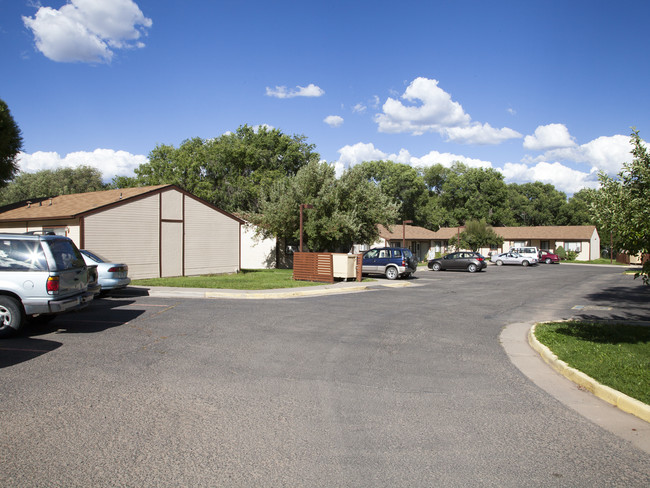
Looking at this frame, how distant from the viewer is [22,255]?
9008 mm

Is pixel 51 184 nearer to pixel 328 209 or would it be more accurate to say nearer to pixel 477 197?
pixel 328 209

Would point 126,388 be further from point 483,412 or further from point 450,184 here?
point 450,184

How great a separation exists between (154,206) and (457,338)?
58.9 ft

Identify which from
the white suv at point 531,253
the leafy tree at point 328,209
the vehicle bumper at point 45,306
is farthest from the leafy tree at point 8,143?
the white suv at point 531,253

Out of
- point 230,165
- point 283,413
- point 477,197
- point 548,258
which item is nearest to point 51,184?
point 230,165

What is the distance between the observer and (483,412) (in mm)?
5414

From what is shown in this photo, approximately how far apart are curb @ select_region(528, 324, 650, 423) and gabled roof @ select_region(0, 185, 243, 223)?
18770 mm

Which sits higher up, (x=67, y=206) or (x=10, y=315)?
(x=67, y=206)

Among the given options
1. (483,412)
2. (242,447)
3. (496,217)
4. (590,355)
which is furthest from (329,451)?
(496,217)

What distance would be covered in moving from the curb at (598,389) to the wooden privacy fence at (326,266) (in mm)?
14868

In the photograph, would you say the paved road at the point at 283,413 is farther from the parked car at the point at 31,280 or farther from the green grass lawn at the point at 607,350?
the green grass lawn at the point at 607,350

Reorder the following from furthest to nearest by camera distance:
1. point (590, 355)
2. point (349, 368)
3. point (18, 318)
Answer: point (18, 318) < point (590, 355) < point (349, 368)

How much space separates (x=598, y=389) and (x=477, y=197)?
255 ft

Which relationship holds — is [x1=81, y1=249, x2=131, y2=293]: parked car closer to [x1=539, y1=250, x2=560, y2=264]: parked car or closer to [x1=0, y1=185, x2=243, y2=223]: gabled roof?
[x1=0, y1=185, x2=243, y2=223]: gabled roof
